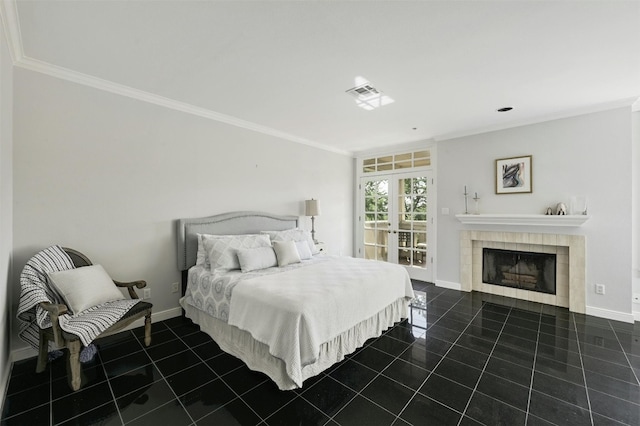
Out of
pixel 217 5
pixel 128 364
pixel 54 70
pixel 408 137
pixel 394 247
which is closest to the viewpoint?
pixel 217 5

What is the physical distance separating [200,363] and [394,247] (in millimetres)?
4064

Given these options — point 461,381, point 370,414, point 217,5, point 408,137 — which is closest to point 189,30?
point 217,5

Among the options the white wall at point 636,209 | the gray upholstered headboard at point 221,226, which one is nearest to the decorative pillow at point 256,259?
the gray upholstered headboard at point 221,226

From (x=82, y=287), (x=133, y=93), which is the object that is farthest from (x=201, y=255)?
(x=133, y=93)

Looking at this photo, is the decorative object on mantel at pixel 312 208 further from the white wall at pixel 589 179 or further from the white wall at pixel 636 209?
the white wall at pixel 636 209

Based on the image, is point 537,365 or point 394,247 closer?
point 537,365

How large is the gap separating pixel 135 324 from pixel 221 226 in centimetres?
143

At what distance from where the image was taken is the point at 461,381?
214 centimetres

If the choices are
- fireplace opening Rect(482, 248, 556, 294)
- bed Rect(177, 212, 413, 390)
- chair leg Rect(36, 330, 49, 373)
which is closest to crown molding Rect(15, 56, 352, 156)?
bed Rect(177, 212, 413, 390)

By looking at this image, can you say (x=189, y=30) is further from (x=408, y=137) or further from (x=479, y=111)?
(x=408, y=137)

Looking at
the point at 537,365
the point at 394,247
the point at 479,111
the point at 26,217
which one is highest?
the point at 479,111

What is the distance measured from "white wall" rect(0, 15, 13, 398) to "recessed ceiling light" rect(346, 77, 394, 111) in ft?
8.99

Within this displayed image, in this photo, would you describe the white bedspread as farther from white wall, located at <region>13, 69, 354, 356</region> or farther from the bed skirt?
white wall, located at <region>13, 69, 354, 356</region>

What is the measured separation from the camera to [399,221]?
213 inches
